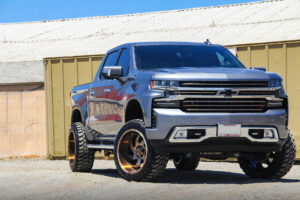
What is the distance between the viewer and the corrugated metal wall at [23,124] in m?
20.6

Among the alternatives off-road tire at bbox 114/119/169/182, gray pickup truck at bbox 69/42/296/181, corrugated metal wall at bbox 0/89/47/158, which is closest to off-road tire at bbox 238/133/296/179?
gray pickup truck at bbox 69/42/296/181

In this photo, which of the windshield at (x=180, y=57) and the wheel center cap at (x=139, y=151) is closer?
the wheel center cap at (x=139, y=151)

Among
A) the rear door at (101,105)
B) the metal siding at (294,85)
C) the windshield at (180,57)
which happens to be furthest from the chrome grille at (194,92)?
the metal siding at (294,85)

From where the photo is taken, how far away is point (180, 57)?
9930 mm

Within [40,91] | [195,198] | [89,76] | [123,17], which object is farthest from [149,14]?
[195,198]

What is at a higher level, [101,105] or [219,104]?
[219,104]

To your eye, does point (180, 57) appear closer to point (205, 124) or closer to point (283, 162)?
point (205, 124)

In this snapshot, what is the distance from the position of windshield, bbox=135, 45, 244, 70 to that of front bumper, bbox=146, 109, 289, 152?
1349 mm

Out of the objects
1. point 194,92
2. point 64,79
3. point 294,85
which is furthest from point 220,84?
point 64,79

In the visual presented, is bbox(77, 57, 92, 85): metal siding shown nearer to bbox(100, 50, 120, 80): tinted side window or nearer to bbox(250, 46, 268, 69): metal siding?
bbox(250, 46, 268, 69): metal siding

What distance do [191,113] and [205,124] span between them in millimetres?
226

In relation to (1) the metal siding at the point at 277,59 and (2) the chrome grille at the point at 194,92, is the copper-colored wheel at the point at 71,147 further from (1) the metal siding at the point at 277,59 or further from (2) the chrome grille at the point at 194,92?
(1) the metal siding at the point at 277,59

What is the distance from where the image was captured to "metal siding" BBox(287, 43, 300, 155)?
49.2ft

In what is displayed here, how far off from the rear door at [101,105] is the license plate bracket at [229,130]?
207 cm
